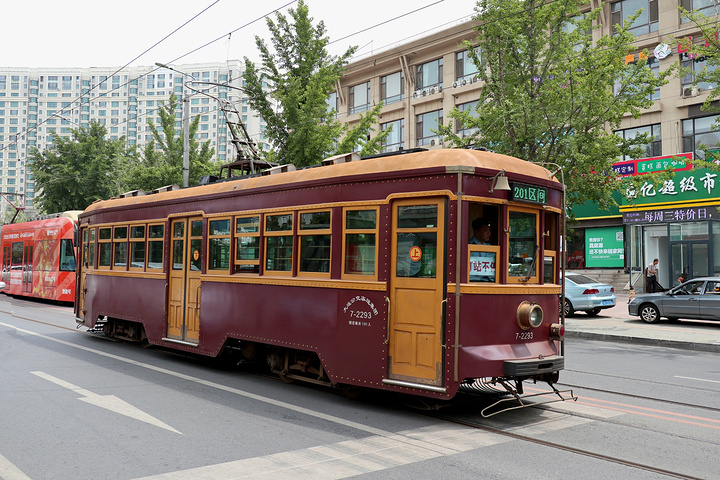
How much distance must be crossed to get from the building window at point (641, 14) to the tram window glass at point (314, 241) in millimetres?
25445

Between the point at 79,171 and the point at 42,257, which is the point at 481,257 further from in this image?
the point at 79,171

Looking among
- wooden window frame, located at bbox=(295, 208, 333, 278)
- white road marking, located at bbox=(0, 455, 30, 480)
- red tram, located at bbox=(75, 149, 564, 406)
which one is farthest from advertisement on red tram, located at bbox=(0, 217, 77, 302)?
white road marking, located at bbox=(0, 455, 30, 480)

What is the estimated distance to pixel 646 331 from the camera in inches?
634

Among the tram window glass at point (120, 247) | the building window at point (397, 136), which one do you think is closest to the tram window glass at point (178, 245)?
the tram window glass at point (120, 247)

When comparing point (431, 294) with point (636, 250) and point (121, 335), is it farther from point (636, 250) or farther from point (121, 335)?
point (636, 250)

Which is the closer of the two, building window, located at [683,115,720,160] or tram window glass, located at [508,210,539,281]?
tram window glass, located at [508,210,539,281]

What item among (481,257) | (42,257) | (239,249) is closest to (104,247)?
(239,249)

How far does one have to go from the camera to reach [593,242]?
99.3ft

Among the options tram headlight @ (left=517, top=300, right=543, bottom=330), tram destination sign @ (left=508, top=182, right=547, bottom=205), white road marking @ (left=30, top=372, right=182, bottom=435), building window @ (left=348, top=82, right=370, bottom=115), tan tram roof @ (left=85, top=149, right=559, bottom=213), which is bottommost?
white road marking @ (left=30, top=372, right=182, bottom=435)

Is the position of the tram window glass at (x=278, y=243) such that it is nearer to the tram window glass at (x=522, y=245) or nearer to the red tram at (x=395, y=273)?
the red tram at (x=395, y=273)

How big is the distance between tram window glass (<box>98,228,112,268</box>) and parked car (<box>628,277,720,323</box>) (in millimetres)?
14838

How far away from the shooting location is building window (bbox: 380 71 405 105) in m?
37.8

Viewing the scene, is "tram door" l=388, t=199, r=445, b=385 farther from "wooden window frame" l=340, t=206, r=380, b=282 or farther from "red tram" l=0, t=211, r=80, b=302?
"red tram" l=0, t=211, r=80, b=302

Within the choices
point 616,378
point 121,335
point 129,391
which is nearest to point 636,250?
point 616,378
